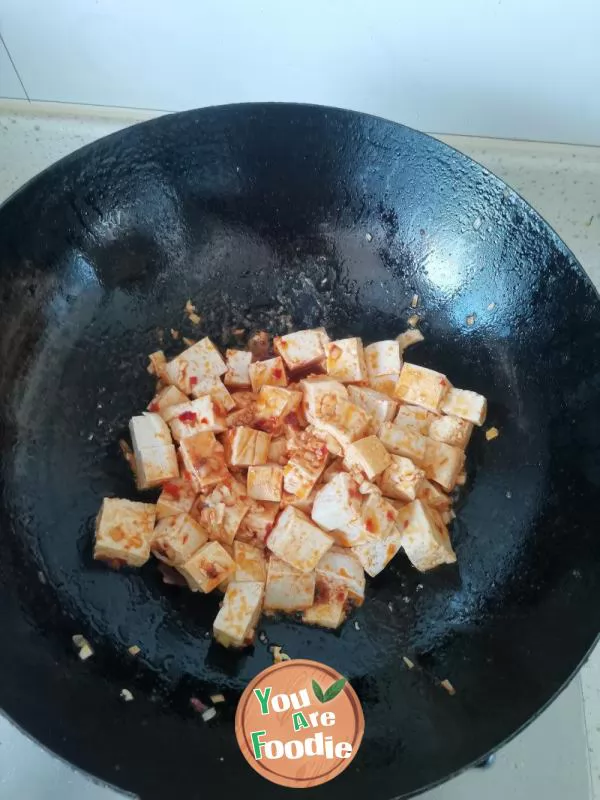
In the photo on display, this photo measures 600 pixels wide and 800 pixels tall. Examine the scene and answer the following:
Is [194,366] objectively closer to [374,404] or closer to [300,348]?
[300,348]

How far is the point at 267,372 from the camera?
1.06m

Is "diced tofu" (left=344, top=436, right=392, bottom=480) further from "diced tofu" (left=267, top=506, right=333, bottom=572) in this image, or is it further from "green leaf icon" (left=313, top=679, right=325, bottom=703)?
"green leaf icon" (left=313, top=679, right=325, bottom=703)

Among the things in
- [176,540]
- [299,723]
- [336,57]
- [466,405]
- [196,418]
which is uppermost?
[336,57]

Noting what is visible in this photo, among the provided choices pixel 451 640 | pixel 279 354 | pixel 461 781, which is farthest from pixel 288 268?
pixel 461 781

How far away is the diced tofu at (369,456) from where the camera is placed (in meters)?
0.97

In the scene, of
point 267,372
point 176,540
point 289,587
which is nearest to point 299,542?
→ point 289,587

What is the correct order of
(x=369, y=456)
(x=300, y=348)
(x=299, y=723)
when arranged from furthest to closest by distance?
(x=300, y=348) → (x=369, y=456) → (x=299, y=723)

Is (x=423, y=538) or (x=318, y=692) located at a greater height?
(x=423, y=538)

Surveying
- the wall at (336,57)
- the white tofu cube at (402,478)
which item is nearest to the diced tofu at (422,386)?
the white tofu cube at (402,478)

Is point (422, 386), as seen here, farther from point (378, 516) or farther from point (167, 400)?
point (167, 400)

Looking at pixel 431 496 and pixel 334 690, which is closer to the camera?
pixel 334 690

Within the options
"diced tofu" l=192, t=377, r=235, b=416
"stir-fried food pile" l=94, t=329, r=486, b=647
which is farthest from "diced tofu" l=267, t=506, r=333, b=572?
"diced tofu" l=192, t=377, r=235, b=416

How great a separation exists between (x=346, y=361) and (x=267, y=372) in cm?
12

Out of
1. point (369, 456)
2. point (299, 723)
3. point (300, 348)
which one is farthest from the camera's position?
point (300, 348)
